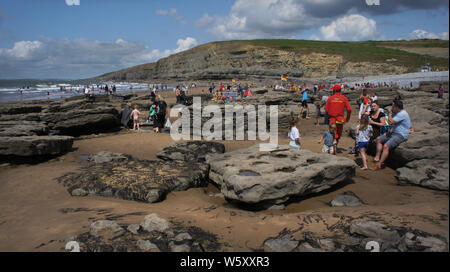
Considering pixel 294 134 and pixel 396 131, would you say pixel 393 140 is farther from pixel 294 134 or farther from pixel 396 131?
pixel 294 134

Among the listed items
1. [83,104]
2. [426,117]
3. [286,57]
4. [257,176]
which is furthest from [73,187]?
[286,57]

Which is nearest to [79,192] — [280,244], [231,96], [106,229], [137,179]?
[137,179]

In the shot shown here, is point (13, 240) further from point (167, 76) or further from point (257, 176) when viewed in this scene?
point (167, 76)

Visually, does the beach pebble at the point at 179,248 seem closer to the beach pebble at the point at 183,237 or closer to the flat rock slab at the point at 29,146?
the beach pebble at the point at 183,237

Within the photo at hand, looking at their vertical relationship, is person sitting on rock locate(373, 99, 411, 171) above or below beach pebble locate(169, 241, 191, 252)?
above

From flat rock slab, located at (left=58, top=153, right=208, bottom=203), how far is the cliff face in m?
64.9

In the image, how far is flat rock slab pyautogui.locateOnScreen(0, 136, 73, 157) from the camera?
25.4ft

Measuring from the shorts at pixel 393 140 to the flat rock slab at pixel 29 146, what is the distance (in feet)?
29.9

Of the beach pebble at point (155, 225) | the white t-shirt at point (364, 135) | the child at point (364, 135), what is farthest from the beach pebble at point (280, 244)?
the white t-shirt at point (364, 135)

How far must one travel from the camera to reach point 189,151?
8.52 metres

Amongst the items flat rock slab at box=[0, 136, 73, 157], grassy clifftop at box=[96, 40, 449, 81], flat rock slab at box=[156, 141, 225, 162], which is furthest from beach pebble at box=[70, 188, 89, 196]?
grassy clifftop at box=[96, 40, 449, 81]

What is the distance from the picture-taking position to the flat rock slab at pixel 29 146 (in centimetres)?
775

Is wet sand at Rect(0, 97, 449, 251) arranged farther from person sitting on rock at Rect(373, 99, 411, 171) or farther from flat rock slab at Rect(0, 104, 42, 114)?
flat rock slab at Rect(0, 104, 42, 114)

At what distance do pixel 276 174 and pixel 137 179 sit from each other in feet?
10.0
